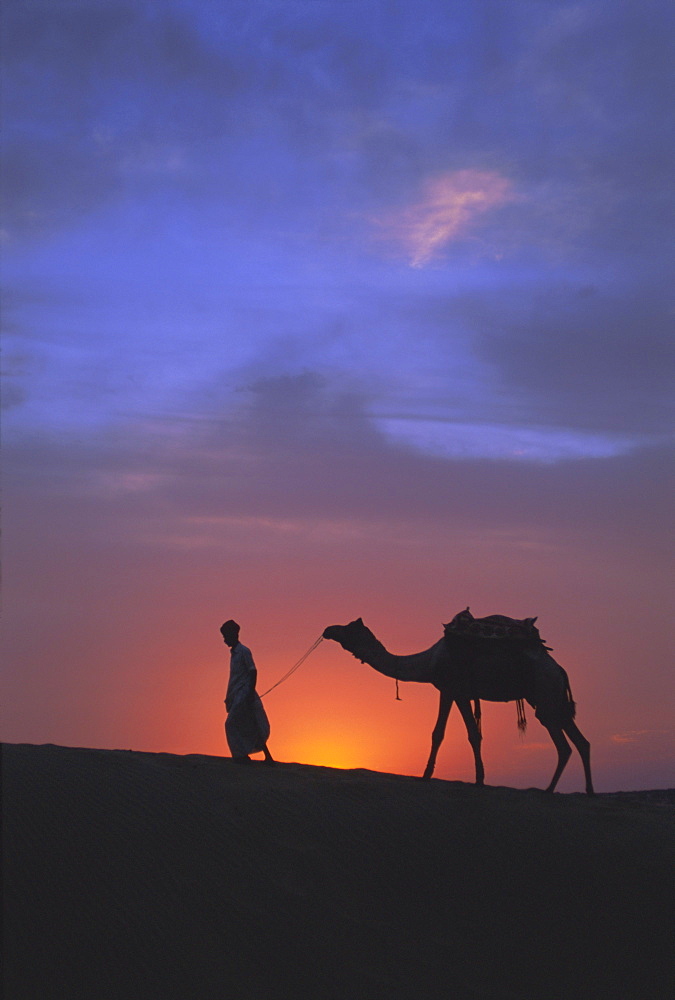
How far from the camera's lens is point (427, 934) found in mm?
9938

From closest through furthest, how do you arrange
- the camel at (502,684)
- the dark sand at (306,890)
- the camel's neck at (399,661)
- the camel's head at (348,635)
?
the dark sand at (306,890) < the camel at (502,684) < the camel's neck at (399,661) < the camel's head at (348,635)

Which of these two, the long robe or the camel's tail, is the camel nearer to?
the camel's tail

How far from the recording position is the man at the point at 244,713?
14.8 metres

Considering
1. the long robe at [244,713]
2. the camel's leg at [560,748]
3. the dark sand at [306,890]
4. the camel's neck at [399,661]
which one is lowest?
the dark sand at [306,890]

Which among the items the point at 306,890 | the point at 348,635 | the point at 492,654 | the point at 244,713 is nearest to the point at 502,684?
the point at 492,654

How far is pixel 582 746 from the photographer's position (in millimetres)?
15562

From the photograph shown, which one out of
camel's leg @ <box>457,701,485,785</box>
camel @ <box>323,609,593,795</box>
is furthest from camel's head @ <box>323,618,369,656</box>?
camel's leg @ <box>457,701,485,785</box>

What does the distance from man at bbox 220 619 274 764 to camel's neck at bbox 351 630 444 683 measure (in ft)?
8.35

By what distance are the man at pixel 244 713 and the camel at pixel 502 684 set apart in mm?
2751

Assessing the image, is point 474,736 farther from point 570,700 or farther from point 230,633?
Answer: point 230,633

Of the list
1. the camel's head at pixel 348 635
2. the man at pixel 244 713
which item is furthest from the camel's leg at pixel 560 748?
the man at pixel 244 713

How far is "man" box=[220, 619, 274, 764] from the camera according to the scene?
14820mm

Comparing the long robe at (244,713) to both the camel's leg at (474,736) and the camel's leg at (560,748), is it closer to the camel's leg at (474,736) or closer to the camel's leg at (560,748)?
the camel's leg at (474,736)

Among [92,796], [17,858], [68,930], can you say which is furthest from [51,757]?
[68,930]
